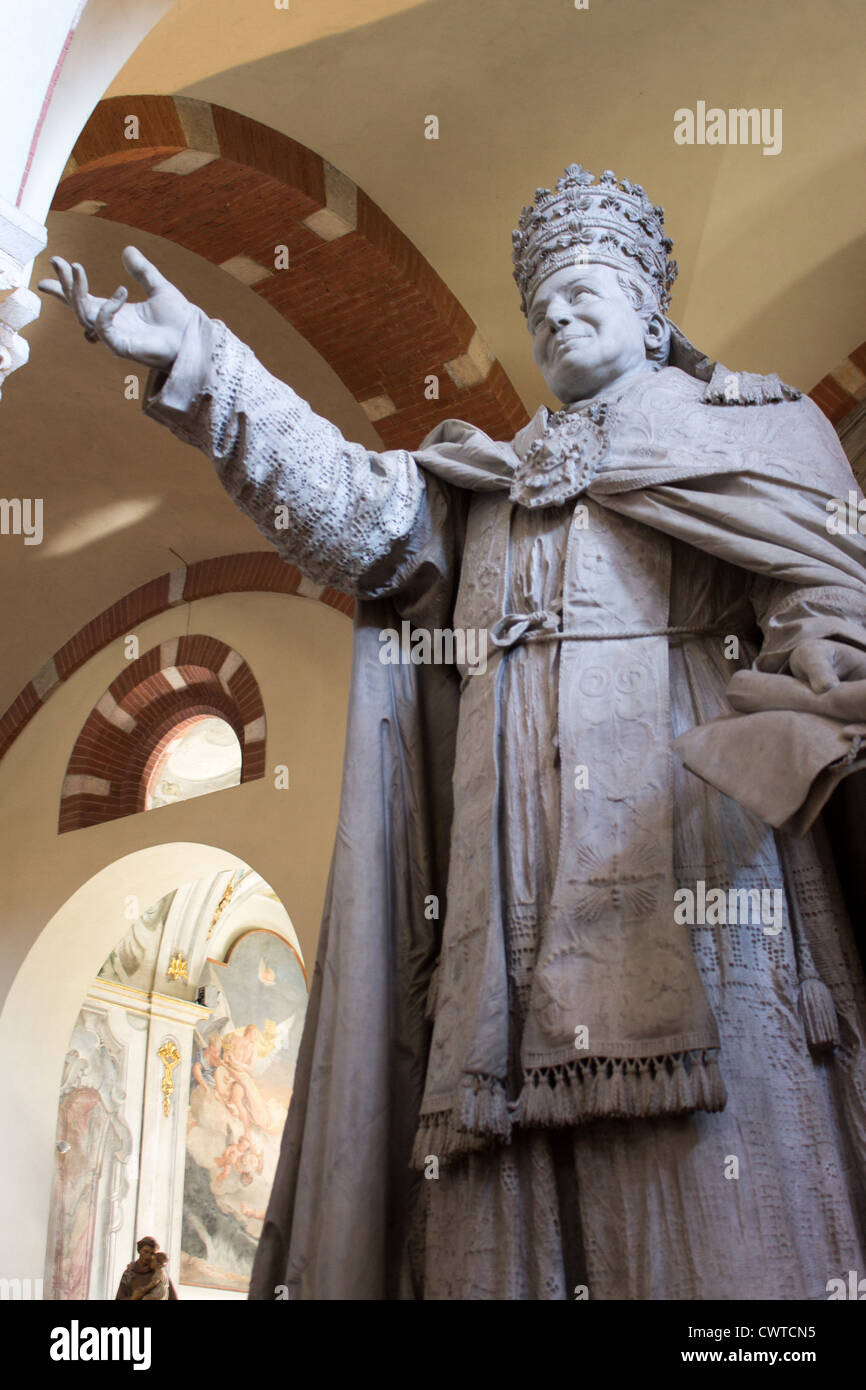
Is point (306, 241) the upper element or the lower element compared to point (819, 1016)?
upper

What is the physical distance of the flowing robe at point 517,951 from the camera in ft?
5.79

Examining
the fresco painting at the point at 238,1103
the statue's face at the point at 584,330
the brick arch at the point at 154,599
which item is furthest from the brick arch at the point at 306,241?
the fresco painting at the point at 238,1103

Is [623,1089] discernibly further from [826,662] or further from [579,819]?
[826,662]

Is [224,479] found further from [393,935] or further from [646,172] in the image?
[646,172]

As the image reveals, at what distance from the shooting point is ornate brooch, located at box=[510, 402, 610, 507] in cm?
233

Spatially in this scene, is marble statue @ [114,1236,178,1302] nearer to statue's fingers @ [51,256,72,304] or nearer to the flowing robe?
the flowing robe

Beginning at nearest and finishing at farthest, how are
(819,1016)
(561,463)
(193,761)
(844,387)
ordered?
(819,1016) < (561,463) < (844,387) < (193,761)

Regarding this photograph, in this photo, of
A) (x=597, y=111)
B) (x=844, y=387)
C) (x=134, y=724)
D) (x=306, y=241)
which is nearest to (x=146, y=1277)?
(x=134, y=724)

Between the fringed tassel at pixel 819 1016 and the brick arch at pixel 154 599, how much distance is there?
19.1ft

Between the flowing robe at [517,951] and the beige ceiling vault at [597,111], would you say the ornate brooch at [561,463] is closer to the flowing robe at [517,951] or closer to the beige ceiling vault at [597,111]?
the flowing robe at [517,951]

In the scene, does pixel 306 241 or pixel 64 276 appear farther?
pixel 306 241

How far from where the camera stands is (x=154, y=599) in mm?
8875

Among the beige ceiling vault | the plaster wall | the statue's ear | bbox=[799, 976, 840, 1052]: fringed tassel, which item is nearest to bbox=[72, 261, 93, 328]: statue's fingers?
the statue's ear

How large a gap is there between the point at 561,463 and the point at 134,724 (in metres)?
6.95
